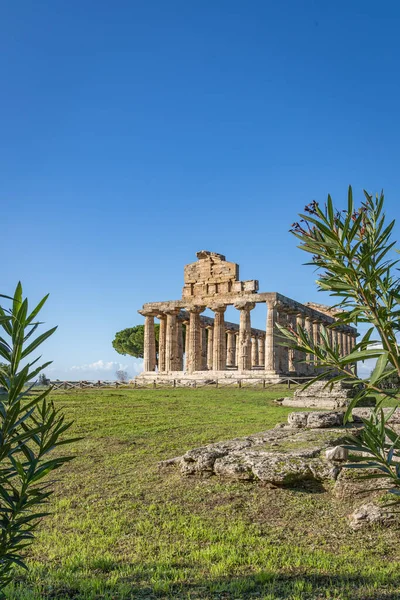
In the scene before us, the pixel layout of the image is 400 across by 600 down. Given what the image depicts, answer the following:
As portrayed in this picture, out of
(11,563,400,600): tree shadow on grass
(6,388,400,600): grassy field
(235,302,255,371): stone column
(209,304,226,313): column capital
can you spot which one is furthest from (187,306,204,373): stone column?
(11,563,400,600): tree shadow on grass

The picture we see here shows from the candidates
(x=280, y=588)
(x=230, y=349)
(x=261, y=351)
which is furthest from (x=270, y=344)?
(x=280, y=588)

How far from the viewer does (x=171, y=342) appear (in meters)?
48.7

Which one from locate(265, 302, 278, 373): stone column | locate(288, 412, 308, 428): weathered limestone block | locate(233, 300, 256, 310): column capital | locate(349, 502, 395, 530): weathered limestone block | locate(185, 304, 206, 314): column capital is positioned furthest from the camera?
locate(185, 304, 206, 314): column capital

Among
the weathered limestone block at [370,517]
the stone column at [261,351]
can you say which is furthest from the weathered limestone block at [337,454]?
the stone column at [261,351]

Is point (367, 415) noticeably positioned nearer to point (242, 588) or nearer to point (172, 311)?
point (242, 588)

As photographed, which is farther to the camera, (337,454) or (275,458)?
(275,458)

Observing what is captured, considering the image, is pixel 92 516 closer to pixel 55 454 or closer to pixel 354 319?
pixel 55 454

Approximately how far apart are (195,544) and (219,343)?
39.7 meters

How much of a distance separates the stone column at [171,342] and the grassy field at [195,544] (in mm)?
38454

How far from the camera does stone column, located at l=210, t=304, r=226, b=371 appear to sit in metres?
44.6

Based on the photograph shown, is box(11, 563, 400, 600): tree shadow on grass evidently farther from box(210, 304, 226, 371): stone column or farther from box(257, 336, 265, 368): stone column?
box(257, 336, 265, 368): stone column

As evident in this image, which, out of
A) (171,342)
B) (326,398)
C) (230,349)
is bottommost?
(326,398)

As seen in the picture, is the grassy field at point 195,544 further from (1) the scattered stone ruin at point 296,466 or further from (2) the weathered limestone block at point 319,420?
(2) the weathered limestone block at point 319,420

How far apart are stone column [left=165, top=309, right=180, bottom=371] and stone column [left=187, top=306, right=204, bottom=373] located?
79.4 inches
